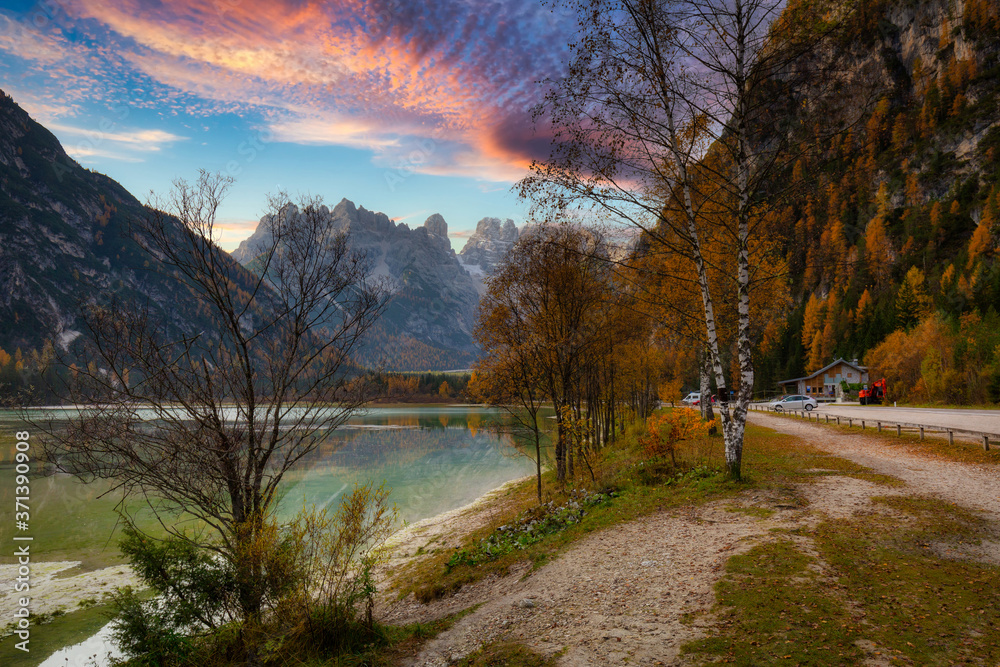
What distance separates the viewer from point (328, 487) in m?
28.6

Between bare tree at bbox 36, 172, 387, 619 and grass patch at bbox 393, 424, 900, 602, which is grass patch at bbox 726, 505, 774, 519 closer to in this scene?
grass patch at bbox 393, 424, 900, 602

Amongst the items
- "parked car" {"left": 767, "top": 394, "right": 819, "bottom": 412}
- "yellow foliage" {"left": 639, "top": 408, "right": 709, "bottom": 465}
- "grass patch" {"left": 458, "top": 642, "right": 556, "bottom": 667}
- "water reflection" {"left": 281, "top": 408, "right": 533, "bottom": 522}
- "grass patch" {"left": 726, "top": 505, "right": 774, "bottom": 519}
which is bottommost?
"water reflection" {"left": 281, "top": 408, "right": 533, "bottom": 522}

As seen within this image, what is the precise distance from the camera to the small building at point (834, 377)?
246 ft

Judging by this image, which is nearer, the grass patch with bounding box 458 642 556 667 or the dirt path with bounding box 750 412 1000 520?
the grass patch with bounding box 458 642 556 667

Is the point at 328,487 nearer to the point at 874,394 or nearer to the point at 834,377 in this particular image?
the point at 874,394

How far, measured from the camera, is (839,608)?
5.65m

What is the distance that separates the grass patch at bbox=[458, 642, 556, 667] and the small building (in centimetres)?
8705

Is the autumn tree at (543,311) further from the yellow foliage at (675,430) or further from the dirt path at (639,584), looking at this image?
the dirt path at (639,584)

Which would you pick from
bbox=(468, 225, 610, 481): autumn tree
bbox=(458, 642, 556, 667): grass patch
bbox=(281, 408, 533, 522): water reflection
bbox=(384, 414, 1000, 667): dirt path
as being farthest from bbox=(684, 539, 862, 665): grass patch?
bbox=(281, 408, 533, 522): water reflection

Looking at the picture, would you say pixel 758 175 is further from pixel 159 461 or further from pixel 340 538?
pixel 159 461

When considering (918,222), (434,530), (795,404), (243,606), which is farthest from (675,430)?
(918,222)

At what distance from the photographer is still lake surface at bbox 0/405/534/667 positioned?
57.9 ft

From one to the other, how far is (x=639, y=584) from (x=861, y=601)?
288 centimetres

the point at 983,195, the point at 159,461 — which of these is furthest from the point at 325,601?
the point at 983,195
